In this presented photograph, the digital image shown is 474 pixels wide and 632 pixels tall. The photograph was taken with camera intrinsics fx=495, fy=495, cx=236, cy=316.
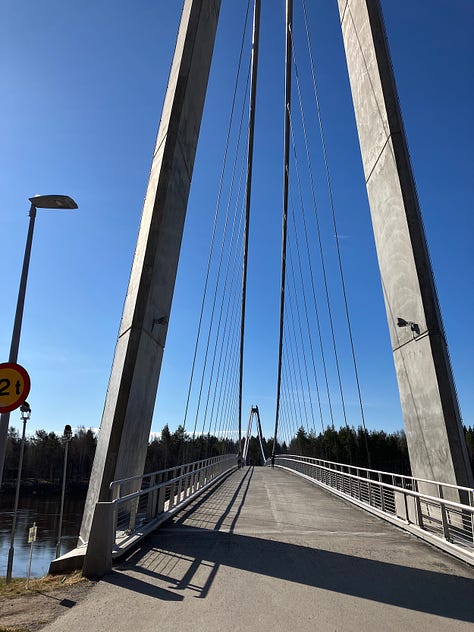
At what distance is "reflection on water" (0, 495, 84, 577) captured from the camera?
35656 mm

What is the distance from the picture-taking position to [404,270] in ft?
36.2

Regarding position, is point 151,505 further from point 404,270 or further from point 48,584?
point 404,270

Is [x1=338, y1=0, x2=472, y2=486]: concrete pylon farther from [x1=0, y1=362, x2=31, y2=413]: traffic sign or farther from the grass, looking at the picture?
[x1=0, y1=362, x2=31, y2=413]: traffic sign

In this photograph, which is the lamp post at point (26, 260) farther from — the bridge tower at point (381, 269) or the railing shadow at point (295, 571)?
the railing shadow at point (295, 571)

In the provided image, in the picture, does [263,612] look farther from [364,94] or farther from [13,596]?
[364,94]

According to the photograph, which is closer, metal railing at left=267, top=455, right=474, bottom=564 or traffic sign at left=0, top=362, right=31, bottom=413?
traffic sign at left=0, top=362, right=31, bottom=413

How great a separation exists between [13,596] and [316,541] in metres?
4.51

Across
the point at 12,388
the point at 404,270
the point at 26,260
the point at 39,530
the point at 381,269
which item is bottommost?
the point at 39,530

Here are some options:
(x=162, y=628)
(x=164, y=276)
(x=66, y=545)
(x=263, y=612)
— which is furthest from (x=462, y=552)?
(x=66, y=545)

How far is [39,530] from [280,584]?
54.6 meters

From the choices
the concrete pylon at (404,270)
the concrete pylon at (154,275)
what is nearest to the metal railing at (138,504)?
the concrete pylon at (154,275)

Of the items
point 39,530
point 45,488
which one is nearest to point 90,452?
point 45,488

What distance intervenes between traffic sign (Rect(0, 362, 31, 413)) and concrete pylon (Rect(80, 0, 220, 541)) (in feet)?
11.7

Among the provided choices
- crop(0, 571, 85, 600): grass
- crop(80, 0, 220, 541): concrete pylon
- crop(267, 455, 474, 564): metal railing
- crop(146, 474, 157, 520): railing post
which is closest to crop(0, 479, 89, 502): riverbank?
crop(267, 455, 474, 564): metal railing
